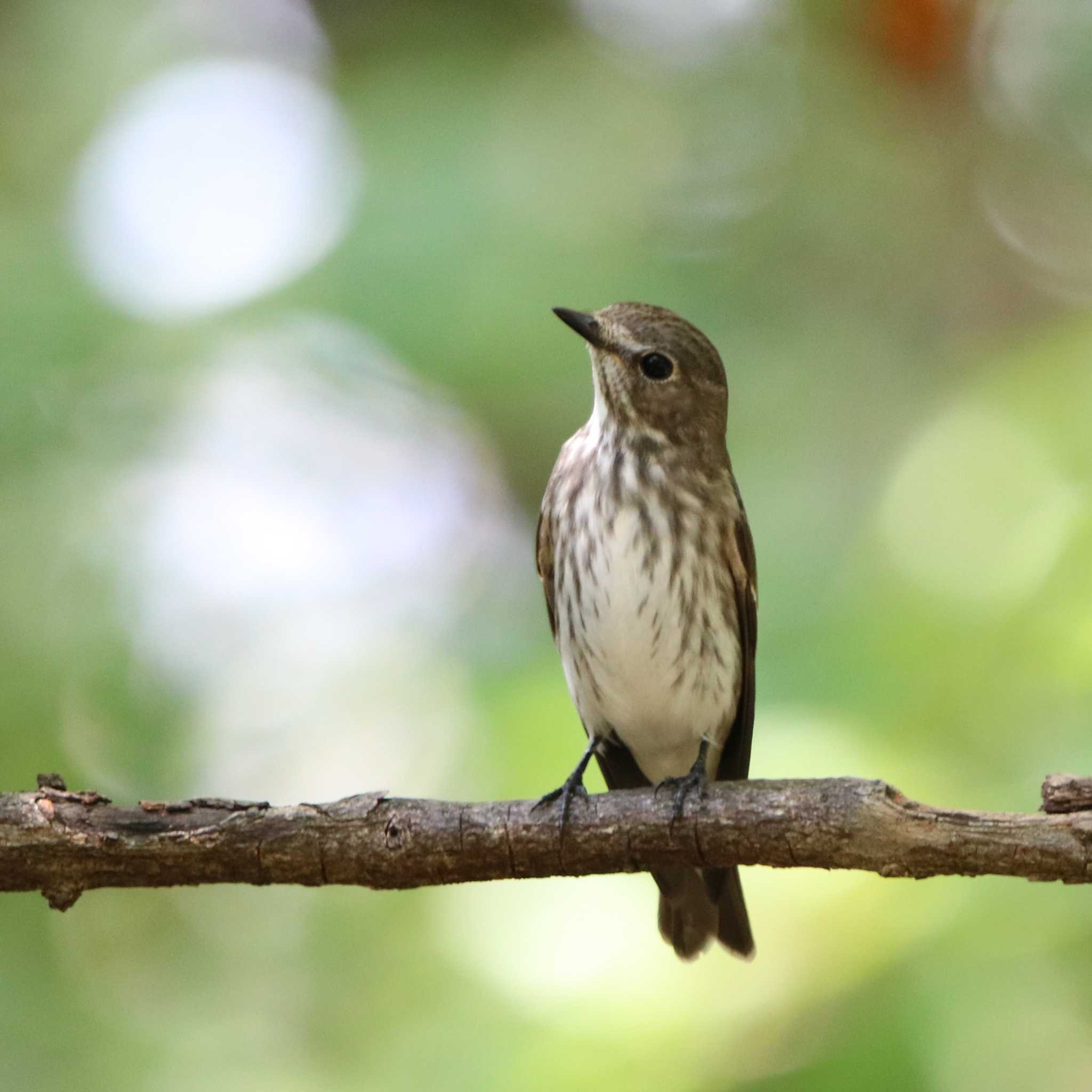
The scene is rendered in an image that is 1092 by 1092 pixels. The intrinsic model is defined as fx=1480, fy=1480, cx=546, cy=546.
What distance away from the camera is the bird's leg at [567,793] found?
293cm

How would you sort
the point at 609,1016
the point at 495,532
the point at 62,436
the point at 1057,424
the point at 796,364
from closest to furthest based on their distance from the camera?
the point at 609,1016 < the point at 1057,424 < the point at 62,436 < the point at 796,364 < the point at 495,532

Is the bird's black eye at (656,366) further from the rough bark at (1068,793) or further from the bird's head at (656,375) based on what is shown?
the rough bark at (1068,793)

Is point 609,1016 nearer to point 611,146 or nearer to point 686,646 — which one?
point 686,646

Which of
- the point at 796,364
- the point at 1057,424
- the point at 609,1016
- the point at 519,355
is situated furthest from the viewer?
the point at 796,364

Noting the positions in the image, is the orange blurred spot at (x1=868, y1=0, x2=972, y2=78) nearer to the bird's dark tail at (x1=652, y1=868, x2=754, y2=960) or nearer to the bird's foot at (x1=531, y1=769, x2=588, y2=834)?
the bird's dark tail at (x1=652, y1=868, x2=754, y2=960)

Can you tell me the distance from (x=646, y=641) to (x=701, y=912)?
2.49 feet

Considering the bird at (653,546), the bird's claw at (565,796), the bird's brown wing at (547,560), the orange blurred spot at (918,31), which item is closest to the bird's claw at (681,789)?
the bird's claw at (565,796)

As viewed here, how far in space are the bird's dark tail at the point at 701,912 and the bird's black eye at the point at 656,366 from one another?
131cm

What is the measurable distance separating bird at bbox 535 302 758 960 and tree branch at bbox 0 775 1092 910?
36.2 inches

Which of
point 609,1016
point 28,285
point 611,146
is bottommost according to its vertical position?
point 609,1016

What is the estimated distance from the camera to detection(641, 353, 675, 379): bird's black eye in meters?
3.99

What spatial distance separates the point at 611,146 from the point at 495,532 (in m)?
1.43

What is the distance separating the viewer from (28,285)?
4.00 m

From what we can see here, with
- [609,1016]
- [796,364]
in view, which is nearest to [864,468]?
[796,364]
